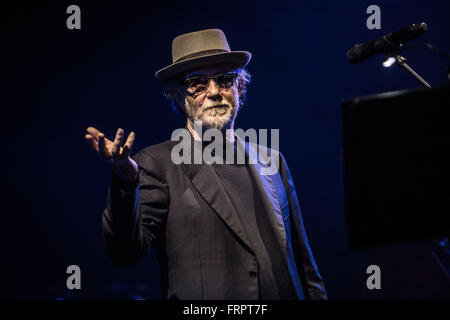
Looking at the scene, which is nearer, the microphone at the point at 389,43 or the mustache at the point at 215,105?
the microphone at the point at 389,43

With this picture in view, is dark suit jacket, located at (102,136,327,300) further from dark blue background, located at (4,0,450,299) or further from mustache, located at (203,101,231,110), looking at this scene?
dark blue background, located at (4,0,450,299)

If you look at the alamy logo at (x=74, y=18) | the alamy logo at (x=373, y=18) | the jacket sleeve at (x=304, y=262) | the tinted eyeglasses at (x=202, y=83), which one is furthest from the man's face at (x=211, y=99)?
the alamy logo at (x=373, y=18)

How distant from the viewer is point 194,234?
5.82 ft

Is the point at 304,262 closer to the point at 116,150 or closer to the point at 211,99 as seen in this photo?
the point at 211,99

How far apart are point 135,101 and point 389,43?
232 centimetres

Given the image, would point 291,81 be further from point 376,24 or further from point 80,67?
point 80,67

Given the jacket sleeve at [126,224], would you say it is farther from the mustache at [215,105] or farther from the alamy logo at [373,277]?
the alamy logo at [373,277]

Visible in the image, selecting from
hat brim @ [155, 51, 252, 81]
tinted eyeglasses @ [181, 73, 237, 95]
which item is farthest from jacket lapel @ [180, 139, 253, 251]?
hat brim @ [155, 51, 252, 81]

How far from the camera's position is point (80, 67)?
3.24 metres

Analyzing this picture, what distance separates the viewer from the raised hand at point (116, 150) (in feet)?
4.47

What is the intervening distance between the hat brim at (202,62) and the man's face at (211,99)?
45mm

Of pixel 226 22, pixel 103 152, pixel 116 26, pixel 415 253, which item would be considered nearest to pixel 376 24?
pixel 226 22

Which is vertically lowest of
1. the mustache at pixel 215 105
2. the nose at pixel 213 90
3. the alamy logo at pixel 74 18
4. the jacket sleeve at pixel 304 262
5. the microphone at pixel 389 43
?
the jacket sleeve at pixel 304 262

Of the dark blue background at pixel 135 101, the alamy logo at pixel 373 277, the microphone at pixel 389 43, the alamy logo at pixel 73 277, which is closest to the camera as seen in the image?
the microphone at pixel 389 43
